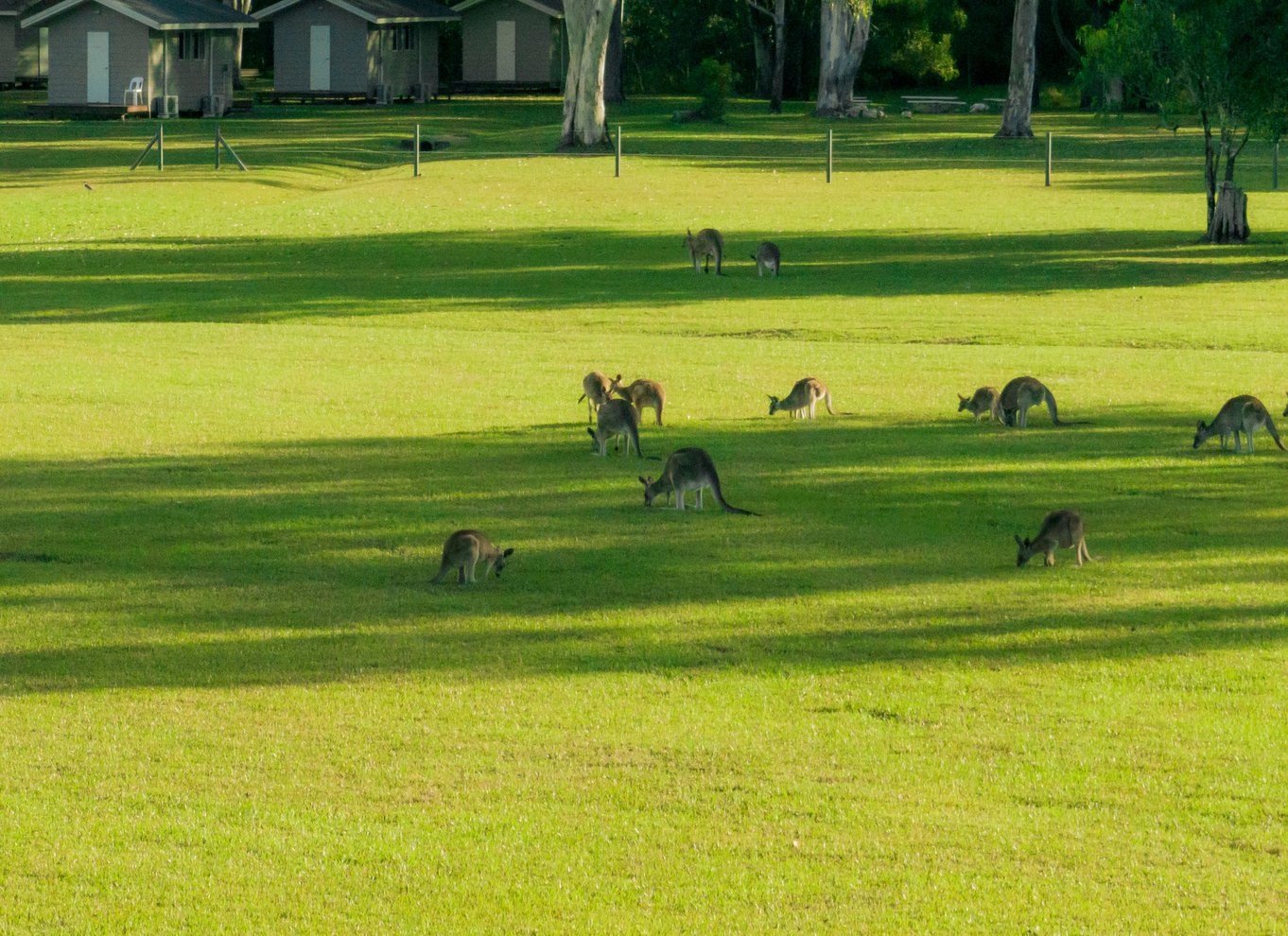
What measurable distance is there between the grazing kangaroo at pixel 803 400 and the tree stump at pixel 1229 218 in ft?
74.8

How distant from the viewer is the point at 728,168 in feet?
189

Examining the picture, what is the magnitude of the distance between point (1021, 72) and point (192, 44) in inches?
1360

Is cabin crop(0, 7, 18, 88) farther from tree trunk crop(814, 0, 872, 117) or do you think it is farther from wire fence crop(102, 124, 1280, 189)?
tree trunk crop(814, 0, 872, 117)

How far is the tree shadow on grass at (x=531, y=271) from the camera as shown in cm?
3086

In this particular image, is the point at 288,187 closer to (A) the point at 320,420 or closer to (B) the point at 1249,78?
(B) the point at 1249,78

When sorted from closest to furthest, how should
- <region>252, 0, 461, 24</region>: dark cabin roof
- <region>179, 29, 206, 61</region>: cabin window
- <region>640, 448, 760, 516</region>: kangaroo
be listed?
1. <region>640, 448, 760, 516</region>: kangaroo
2. <region>179, 29, 206, 61</region>: cabin window
3. <region>252, 0, 461, 24</region>: dark cabin roof

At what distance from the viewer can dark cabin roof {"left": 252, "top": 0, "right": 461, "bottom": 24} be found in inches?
3354

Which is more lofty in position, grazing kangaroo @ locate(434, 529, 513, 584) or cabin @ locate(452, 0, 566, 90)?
cabin @ locate(452, 0, 566, 90)

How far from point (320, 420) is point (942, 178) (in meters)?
38.9

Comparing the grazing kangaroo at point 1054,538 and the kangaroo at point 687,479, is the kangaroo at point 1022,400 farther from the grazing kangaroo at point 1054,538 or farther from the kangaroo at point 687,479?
the grazing kangaroo at point 1054,538

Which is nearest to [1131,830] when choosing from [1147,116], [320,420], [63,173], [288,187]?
[320,420]

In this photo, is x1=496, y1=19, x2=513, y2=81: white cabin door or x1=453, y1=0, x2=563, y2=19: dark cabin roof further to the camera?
x1=496, y1=19, x2=513, y2=81: white cabin door

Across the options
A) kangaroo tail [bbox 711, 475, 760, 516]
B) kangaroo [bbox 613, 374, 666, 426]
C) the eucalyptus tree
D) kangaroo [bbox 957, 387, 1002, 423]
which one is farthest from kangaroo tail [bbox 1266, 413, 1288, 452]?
the eucalyptus tree

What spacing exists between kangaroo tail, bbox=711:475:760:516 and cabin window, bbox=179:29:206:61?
2697 inches
